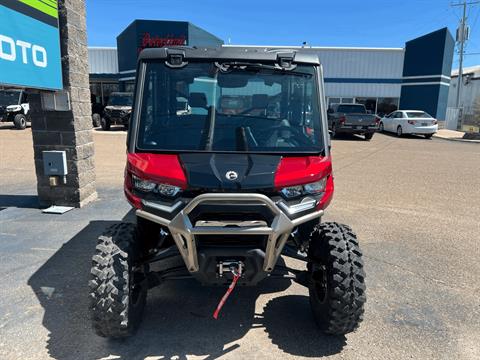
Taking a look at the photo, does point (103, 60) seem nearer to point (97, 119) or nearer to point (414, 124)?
point (97, 119)

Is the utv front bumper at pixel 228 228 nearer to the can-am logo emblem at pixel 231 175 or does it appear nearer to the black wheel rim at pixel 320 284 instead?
the can-am logo emblem at pixel 231 175

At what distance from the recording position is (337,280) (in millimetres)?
2887

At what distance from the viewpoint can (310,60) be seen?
133 inches

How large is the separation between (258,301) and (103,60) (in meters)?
33.7

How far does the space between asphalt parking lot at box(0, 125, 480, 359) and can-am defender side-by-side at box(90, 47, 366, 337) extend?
0.31 m

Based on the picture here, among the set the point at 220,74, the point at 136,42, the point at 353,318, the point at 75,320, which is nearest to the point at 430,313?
the point at 353,318

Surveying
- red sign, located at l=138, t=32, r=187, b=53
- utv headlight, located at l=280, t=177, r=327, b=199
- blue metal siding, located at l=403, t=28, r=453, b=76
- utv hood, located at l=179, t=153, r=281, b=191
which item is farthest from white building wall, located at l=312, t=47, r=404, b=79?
utv hood, located at l=179, t=153, r=281, b=191

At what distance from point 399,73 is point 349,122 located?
1486 centimetres

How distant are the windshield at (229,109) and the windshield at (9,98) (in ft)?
73.0

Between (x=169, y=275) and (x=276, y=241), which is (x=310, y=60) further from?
(x=169, y=275)

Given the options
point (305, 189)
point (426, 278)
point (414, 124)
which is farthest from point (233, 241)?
point (414, 124)

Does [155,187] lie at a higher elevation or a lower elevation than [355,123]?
higher

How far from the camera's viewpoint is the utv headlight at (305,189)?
2926 mm

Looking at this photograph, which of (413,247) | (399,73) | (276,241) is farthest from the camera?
(399,73)
